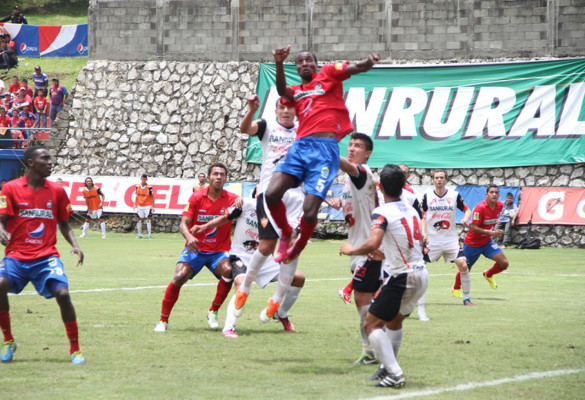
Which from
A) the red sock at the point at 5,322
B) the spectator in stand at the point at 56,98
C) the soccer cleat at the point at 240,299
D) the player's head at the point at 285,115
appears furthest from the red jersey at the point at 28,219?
the spectator in stand at the point at 56,98

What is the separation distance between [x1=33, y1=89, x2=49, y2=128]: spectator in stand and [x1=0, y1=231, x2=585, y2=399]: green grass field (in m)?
21.6

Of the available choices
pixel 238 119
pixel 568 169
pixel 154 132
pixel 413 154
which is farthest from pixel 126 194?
pixel 568 169

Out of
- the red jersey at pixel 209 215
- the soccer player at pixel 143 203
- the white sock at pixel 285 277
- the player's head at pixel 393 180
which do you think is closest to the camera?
the player's head at pixel 393 180

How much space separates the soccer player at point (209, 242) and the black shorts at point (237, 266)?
72 mm

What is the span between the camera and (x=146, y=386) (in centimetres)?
668

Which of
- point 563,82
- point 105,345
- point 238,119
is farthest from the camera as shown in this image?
point 238,119

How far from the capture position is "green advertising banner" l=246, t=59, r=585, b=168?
26531 millimetres

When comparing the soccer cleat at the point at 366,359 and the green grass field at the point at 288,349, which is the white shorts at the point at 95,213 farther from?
the soccer cleat at the point at 366,359

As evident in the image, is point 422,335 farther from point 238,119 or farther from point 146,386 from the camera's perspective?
point 238,119

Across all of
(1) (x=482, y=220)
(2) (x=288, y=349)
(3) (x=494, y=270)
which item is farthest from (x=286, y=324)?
(3) (x=494, y=270)

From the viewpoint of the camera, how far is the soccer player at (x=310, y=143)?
835cm

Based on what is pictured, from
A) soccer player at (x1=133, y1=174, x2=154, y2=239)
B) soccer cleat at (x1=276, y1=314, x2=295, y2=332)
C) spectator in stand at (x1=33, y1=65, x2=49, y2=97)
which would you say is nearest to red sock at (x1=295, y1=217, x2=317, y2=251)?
soccer cleat at (x1=276, y1=314, x2=295, y2=332)

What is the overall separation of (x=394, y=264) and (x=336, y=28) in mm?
24054

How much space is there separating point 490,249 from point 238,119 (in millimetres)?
17933
